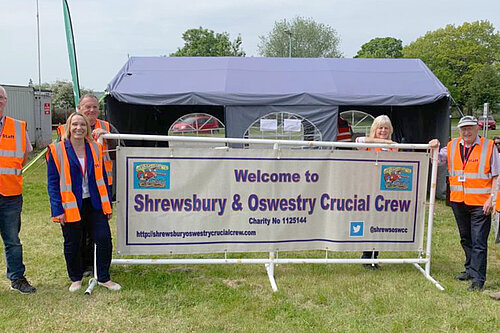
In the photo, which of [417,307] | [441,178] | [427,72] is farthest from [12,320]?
[427,72]

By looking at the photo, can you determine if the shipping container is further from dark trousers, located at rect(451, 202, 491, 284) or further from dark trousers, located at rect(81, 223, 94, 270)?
dark trousers, located at rect(451, 202, 491, 284)

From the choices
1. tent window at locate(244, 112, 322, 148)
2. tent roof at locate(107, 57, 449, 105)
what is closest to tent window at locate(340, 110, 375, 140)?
tent roof at locate(107, 57, 449, 105)

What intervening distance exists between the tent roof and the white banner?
16.0 feet

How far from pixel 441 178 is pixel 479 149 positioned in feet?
17.9

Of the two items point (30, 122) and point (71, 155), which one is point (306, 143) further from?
point (30, 122)

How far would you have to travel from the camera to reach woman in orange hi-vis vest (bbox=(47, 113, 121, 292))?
371 centimetres

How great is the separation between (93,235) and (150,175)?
2.44 feet


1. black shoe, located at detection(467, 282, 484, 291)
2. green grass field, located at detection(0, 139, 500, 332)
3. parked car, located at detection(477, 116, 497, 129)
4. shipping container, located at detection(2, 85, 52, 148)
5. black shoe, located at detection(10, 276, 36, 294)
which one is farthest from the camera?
shipping container, located at detection(2, 85, 52, 148)

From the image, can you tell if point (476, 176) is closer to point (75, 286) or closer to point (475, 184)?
point (475, 184)

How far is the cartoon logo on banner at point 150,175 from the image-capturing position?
4.09 m

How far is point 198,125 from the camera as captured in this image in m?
10.8

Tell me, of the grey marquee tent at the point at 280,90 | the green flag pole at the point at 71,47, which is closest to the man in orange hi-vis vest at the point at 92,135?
the green flag pole at the point at 71,47

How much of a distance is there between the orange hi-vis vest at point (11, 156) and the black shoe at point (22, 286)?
83 centimetres

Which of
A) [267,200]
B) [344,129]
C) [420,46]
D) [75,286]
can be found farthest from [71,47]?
[420,46]
